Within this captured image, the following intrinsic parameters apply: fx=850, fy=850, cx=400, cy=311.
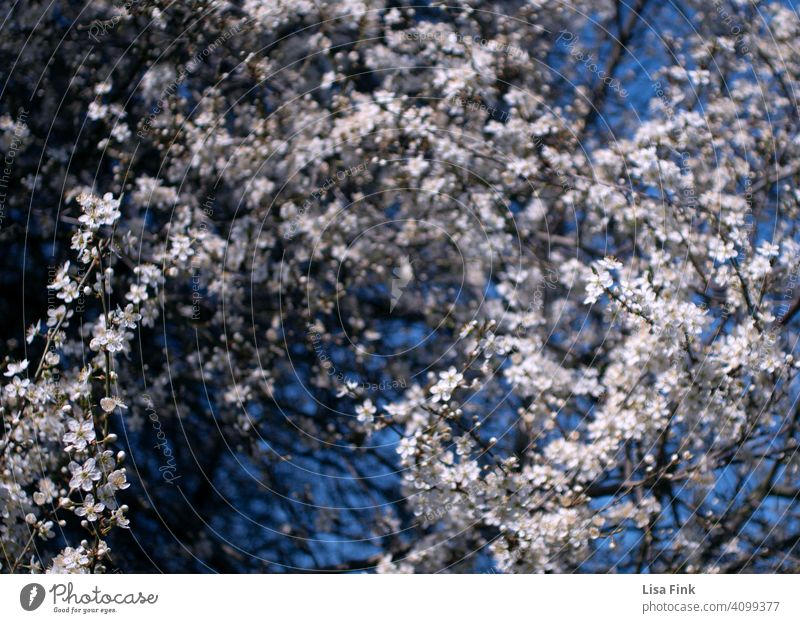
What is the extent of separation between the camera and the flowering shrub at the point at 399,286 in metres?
2.26

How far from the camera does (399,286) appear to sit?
235 cm

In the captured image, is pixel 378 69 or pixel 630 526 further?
pixel 378 69

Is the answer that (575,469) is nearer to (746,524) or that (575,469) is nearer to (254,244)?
(746,524)

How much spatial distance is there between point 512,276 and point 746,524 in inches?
36.0

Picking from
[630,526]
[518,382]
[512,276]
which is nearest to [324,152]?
[512,276]

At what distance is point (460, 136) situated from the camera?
7.85 feet

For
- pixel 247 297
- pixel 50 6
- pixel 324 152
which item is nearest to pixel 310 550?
pixel 247 297

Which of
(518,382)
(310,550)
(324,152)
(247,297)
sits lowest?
(310,550)

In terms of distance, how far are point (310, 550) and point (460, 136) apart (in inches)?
47.7

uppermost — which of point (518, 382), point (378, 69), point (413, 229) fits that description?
point (378, 69)

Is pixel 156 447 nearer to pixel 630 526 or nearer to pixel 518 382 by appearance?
pixel 518 382

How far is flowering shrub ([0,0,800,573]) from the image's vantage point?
226 cm

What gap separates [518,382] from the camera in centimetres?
230

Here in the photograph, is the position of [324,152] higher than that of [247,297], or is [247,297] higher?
[324,152]
